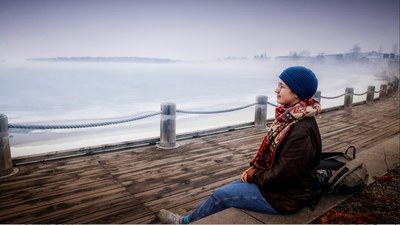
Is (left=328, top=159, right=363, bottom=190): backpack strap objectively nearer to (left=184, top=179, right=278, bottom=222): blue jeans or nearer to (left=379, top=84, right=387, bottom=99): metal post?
(left=184, top=179, right=278, bottom=222): blue jeans

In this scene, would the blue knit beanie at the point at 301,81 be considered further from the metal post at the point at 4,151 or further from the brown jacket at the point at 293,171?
the metal post at the point at 4,151

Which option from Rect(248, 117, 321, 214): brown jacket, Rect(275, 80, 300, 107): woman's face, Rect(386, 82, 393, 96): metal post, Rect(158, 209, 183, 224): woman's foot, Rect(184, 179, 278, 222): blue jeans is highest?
Rect(275, 80, 300, 107): woman's face

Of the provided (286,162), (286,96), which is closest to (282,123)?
(286,96)

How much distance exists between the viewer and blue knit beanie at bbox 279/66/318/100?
7.94 ft

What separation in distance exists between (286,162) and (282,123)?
0.37 meters

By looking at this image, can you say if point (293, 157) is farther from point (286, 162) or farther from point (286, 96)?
point (286, 96)

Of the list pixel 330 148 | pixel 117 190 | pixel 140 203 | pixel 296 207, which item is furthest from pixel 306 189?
pixel 330 148

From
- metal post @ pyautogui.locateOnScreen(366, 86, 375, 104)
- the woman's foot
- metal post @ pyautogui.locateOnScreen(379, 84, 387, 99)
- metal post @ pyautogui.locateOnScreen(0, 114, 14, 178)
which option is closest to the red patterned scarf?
Result: the woman's foot

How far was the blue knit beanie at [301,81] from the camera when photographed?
2.42 metres

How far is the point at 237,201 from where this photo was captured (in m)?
2.72

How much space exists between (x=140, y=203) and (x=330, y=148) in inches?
194

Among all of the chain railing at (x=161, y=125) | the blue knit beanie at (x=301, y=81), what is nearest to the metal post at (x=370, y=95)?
the chain railing at (x=161, y=125)

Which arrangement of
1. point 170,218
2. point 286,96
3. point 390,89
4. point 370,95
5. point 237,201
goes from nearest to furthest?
point 286,96 → point 237,201 → point 170,218 → point 370,95 → point 390,89

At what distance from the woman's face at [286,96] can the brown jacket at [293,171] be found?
0.19 meters
